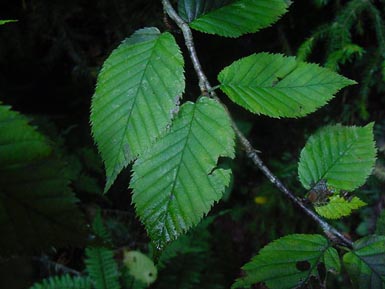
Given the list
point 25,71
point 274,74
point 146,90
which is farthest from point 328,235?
point 25,71

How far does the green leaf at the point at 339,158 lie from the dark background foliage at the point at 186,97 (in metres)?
0.68

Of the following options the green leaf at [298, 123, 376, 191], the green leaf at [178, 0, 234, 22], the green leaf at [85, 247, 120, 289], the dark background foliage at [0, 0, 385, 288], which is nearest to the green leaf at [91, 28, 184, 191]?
the green leaf at [178, 0, 234, 22]

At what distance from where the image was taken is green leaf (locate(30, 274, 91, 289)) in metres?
2.26

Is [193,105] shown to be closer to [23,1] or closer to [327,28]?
[327,28]

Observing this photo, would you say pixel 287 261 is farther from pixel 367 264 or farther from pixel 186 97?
pixel 186 97

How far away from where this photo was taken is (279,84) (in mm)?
1056

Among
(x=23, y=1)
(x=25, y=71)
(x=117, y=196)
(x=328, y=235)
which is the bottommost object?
(x=117, y=196)

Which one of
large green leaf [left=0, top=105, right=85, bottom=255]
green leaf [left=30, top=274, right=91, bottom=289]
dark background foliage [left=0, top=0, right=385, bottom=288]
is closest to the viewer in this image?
large green leaf [left=0, top=105, right=85, bottom=255]

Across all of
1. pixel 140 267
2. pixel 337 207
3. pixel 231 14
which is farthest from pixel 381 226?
pixel 140 267

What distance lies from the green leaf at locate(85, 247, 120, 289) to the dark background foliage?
268 mm

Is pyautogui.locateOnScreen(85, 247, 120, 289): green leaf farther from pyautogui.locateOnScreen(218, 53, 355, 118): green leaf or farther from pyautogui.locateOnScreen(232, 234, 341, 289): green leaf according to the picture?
pyautogui.locateOnScreen(218, 53, 355, 118): green leaf

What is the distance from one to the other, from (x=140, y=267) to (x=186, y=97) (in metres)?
1.51

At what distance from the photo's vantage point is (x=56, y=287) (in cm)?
226

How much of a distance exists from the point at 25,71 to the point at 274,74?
2211mm
